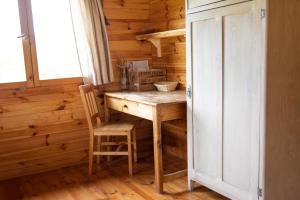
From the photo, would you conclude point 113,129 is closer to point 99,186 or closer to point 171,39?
point 99,186

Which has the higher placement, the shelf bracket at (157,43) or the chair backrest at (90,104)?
the shelf bracket at (157,43)

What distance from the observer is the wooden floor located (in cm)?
267

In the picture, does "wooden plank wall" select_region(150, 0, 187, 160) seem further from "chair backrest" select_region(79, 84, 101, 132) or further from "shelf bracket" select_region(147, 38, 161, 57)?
"chair backrest" select_region(79, 84, 101, 132)

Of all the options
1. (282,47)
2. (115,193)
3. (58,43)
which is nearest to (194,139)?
(115,193)

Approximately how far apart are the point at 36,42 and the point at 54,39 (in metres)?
0.18

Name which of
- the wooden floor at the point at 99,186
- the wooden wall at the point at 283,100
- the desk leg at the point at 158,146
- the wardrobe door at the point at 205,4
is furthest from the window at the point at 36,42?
the wooden wall at the point at 283,100

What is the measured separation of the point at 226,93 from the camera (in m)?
2.23

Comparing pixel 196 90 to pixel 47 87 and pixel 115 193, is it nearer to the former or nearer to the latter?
pixel 115 193

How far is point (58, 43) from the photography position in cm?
325

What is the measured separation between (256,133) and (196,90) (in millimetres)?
629

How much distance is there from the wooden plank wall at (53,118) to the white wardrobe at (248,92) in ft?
4.31

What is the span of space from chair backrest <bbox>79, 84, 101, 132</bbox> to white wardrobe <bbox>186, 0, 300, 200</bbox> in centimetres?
116

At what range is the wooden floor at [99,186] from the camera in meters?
2.67

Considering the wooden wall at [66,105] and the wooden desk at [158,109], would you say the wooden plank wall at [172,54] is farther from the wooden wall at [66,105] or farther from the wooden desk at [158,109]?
the wooden desk at [158,109]
